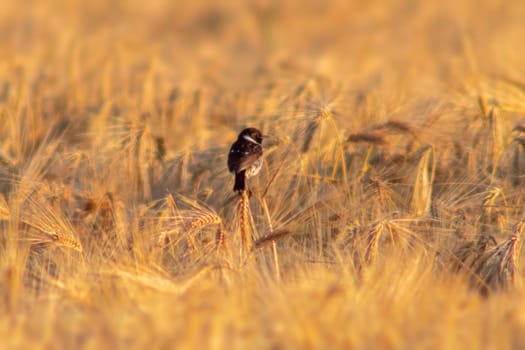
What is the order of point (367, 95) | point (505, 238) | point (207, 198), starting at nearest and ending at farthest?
point (505, 238) < point (207, 198) < point (367, 95)

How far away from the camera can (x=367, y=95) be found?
22.5 ft

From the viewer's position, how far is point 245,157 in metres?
4.95

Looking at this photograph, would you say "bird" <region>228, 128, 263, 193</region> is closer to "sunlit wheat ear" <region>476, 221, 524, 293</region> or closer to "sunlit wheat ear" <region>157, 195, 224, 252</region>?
"sunlit wheat ear" <region>157, 195, 224, 252</region>

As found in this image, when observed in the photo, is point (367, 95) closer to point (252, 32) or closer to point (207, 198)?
point (207, 198)

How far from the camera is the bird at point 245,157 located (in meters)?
4.91

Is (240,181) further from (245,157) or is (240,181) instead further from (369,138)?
(369,138)

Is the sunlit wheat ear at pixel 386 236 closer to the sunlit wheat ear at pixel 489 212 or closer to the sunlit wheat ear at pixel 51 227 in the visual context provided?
the sunlit wheat ear at pixel 489 212

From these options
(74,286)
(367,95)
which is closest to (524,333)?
(74,286)

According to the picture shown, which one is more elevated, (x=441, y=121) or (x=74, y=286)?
(x=441, y=121)

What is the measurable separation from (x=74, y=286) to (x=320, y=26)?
11.3m

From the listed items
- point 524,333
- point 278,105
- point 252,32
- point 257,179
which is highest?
point 252,32

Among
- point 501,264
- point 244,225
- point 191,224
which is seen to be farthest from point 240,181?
point 501,264

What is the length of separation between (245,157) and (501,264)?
1.32 metres

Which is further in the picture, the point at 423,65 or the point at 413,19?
the point at 413,19
